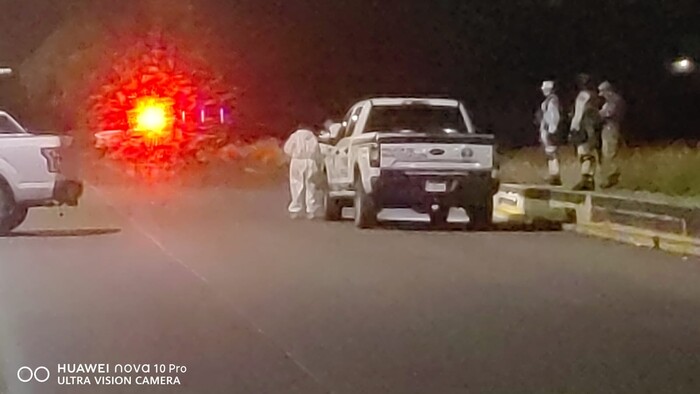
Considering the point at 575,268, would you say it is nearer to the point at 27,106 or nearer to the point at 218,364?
the point at 218,364

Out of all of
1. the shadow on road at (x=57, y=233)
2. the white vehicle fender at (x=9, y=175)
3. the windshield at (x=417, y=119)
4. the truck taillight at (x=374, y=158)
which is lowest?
the shadow on road at (x=57, y=233)

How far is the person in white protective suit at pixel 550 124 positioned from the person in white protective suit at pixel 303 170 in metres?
0.61

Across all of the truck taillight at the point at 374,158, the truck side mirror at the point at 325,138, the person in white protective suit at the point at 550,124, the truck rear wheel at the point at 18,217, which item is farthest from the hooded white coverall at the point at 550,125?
the truck rear wheel at the point at 18,217

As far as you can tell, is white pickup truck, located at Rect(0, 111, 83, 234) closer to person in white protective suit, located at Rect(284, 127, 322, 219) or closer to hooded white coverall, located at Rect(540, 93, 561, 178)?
person in white protective suit, located at Rect(284, 127, 322, 219)

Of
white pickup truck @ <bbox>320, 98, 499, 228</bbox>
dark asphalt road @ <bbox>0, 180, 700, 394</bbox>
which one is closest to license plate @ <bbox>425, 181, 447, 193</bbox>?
white pickup truck @ <bbox>320, 98, 499, 228</bbox>

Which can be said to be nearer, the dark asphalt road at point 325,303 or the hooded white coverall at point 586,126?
the dark asphalt road at point 325,303

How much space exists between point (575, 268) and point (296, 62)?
3.10 feet

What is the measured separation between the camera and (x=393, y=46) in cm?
383

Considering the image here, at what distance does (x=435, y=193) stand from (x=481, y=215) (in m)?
0.15

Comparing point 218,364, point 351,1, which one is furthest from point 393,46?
point 218,364

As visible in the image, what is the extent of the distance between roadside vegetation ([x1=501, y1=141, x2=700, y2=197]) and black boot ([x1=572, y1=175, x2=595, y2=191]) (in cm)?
4

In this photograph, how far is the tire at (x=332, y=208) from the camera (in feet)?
13.0

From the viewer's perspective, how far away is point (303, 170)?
12.8 ft

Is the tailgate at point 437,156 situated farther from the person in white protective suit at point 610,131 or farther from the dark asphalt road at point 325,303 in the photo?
the person in white protective suit at point 610,131
